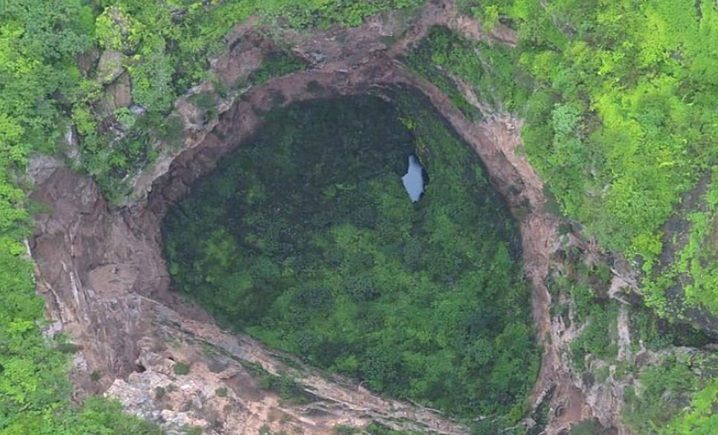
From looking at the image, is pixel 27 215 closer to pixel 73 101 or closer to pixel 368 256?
pixel 73 101

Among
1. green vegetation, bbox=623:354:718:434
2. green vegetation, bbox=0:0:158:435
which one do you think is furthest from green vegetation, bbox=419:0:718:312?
green vegetation, bbox=0:0:158:435

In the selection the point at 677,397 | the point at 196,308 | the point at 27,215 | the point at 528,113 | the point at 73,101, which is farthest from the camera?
the point at 196,308

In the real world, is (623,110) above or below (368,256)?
above

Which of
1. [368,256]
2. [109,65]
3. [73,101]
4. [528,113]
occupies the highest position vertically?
[528,113]

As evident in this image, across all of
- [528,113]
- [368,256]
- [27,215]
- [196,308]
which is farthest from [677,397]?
[27,215]

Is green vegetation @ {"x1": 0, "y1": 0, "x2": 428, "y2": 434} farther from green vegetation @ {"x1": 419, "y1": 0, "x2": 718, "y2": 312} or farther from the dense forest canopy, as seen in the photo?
green vegetation @ {"x1": 419, "y1": 0, "x2": 718, "y2": 312}

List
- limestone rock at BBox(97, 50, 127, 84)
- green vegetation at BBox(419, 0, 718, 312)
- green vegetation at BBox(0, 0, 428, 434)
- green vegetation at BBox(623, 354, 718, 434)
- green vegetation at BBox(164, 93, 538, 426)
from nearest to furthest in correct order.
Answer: green vegetation at BBox(419, 0, 718, 312) → green vegetation at BBox(623, 354, 718, 434) → green vegetation at BBox(0, 0, 428, 434) → limestone rock at BBox(97, 50, 127, 84) → green vegetation at BBox(164, 93, 538, 426)

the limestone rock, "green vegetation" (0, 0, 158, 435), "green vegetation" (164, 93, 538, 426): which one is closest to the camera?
"green vegetation" (0, 0, 158, 435)

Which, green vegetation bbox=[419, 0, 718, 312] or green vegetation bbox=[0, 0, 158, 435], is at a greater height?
green vegetation bbox=[419, 0, 718, 312]
